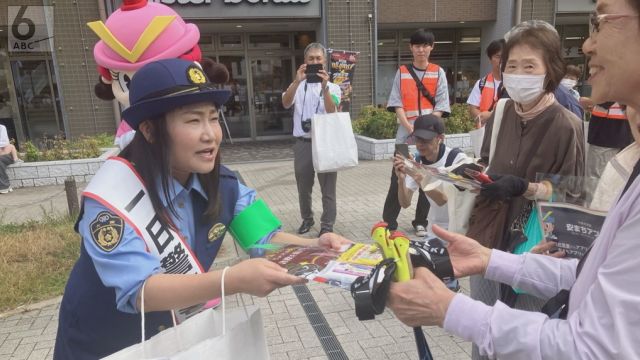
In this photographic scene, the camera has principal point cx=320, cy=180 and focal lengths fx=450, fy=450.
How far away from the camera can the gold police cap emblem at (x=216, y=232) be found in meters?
1.63

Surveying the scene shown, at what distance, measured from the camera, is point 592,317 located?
988 mm

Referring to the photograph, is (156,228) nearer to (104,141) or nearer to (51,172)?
(51,172)

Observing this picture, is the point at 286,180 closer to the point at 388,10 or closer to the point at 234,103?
the point at 234,103

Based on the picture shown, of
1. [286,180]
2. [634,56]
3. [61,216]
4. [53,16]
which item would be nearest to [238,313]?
[634,56]

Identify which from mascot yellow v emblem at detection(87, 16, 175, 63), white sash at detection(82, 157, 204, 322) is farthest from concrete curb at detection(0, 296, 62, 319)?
white sash at detection(82, 157, 204, 322)

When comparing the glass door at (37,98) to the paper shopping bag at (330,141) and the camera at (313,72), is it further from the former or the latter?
the paper shopping bag at (330,141)

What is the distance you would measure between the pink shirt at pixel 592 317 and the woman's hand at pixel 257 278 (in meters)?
0.45

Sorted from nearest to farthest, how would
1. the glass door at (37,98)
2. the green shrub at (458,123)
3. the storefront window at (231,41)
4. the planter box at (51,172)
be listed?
the planter box at (51,172)
the green shrub at (458,123)
the glass door at (37,98)
the storefront window at (231,41)

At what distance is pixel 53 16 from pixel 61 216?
6.68 metres

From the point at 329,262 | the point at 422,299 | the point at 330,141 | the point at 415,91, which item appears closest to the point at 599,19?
the point at 422,299

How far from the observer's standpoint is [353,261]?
136 centimetres

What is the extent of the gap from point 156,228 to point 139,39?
4.93 feet

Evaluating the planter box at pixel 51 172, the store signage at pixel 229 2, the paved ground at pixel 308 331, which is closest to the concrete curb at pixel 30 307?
the paved ground at pixel 308 331

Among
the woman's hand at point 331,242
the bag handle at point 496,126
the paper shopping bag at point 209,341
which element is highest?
the bag handle at point 496,126
